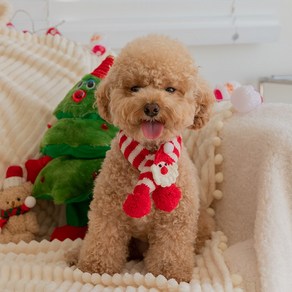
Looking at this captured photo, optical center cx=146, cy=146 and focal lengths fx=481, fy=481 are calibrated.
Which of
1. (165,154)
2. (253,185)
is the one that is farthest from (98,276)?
(253,185)

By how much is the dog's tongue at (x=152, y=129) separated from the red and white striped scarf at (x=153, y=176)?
2.8 inches

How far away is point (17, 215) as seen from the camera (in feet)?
4.42

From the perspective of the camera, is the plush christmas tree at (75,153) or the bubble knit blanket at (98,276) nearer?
the bubble knit blanket at (98,276)

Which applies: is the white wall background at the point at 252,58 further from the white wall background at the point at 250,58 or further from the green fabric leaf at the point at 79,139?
the green fabric leaf at the point at 79,139

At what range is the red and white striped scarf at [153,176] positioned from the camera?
0.99m

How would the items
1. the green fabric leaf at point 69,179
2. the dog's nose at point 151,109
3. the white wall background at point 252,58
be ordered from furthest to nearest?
the white wall background at point 252,58
the green fabric leaf at point 69,179
the dog's nose at point 151,109

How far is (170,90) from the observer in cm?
100

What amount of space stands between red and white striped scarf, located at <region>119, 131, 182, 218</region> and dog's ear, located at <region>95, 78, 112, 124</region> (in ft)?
0.20

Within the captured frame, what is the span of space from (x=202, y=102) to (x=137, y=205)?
0.27 m

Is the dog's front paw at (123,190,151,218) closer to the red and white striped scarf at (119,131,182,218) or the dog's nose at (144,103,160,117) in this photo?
the red and white striped scarf at (119,131,182,218)

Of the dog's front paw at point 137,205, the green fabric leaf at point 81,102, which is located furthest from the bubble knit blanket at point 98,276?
the green fabric leaf at point 81,102

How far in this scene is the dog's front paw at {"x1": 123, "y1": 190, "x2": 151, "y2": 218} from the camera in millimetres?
985

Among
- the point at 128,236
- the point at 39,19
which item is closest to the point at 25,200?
the point at 128,236

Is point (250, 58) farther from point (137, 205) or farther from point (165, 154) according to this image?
point (137, 205)
